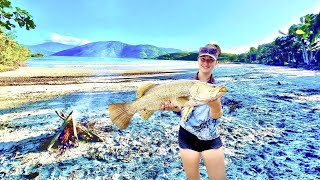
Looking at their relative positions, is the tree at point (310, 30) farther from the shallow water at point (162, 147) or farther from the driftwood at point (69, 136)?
the driftwood at point (69, 136)

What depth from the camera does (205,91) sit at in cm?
329

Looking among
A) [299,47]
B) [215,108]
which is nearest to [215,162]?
[215,108]

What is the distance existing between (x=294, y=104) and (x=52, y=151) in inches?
547

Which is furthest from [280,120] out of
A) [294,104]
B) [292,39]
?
[292,39]

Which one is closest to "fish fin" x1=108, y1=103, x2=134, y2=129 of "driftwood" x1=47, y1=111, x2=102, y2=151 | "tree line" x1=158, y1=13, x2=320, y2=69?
"driftwood" x1=47, y1=111, x2=102, y2=151

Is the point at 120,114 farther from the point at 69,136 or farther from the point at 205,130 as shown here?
the point at 69,136

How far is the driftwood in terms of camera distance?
8797 mm

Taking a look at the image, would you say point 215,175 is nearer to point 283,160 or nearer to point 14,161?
point 283,160

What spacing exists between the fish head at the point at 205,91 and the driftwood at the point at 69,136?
660cm

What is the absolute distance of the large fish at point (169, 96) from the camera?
3303 mm

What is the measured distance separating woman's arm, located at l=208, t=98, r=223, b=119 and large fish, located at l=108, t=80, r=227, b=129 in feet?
0.75

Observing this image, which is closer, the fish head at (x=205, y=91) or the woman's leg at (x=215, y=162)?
the fish head at (x=205, y=91)

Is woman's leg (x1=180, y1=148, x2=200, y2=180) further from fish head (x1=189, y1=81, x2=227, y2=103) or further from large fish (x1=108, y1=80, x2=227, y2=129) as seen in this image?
fish head (x1=189, y1=81, x2=227, y2=103)

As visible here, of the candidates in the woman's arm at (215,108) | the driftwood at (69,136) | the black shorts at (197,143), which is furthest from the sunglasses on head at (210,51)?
the driftwood at (69,136)
